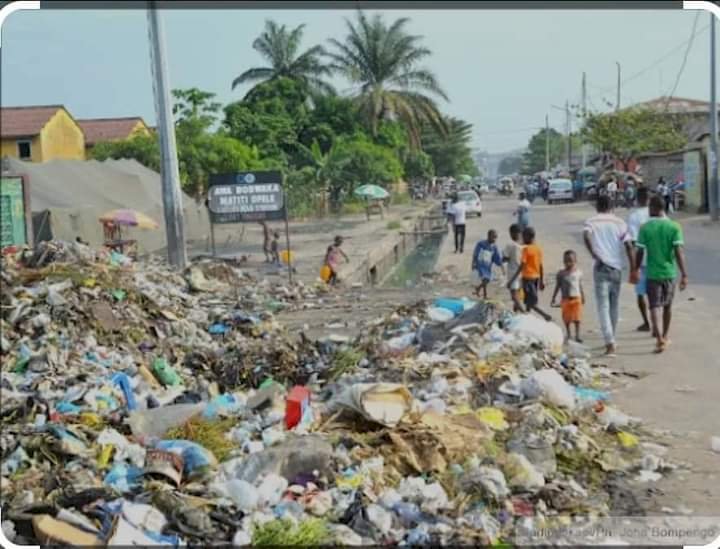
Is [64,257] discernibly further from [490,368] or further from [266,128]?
[266,128]

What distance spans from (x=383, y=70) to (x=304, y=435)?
43653 mm

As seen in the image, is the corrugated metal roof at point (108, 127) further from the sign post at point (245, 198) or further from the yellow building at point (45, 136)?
the sign post at point (245, 198)

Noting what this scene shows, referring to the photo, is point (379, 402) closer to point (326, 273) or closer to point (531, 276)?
point (531, 276)

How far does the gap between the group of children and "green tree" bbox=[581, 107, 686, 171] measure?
33.5 metres

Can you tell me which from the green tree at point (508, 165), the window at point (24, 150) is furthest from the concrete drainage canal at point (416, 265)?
the green tree at point (508, 165)

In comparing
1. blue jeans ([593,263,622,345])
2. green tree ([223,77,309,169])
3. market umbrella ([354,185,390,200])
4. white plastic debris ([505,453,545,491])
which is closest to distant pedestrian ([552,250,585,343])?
blue jeans ([593,263,622,345])

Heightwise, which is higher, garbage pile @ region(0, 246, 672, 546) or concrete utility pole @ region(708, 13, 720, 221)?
concrete utility pole @ region(708, 13, 720, 221)

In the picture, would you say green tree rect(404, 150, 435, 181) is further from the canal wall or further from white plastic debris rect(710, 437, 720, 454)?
white plastic debris rect(710, 437, 720, 454)

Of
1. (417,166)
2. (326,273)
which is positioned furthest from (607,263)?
(417,166)

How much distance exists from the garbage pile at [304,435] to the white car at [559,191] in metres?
36.1

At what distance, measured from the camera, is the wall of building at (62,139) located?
103 feet

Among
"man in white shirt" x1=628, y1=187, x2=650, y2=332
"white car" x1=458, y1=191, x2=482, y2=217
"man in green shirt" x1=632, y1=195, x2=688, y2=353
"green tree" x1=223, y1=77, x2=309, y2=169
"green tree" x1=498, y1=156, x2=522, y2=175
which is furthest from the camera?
"green tree" x1=498, y1=156, x2=522, y2=175

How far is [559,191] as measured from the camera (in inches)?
1757

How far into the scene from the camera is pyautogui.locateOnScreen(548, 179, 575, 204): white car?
44438mm
